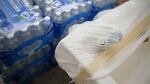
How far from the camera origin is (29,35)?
0.91m

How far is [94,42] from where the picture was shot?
2.43 ft

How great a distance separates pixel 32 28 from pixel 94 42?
32 cm

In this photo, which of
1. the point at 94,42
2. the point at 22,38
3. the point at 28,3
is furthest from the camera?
the point at 28,3

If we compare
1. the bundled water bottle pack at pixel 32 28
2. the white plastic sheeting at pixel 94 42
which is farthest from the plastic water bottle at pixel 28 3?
the white plastic sheeting at pixel 94 42

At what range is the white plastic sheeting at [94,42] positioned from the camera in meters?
0.71

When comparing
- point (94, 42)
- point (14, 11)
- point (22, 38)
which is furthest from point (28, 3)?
point (94, 42)

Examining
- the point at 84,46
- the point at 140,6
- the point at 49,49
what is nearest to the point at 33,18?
the point at 49,49

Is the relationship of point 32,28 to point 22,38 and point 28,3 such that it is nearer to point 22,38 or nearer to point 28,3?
point 22,38

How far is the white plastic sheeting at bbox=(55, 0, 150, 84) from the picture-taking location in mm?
705

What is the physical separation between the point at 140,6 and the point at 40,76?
713 mm

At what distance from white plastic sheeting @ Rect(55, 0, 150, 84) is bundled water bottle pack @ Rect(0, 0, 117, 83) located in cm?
20

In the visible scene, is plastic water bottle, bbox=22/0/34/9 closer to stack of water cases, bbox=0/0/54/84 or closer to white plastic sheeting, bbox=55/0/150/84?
stack of water cases, bbox=0/0/54/84

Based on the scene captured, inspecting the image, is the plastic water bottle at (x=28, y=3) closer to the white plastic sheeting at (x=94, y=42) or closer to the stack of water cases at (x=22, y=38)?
the stack of water cases at (x=22, y=38)

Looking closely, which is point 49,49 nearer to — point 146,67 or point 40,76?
point 40,76
